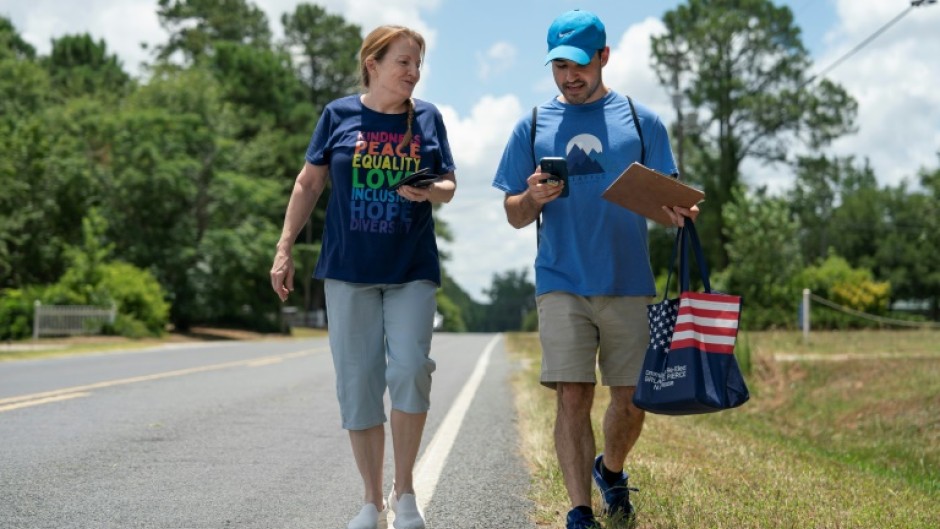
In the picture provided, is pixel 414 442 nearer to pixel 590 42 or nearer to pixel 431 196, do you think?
pixel 431 196

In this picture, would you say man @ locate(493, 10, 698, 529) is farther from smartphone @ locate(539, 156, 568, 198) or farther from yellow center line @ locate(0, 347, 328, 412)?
yellow center line @ locate(0, 347, 328, 412)

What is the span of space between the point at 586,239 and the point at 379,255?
0.90 metres

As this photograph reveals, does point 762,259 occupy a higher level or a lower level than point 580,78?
higher

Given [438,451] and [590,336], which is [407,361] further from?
[438,451]

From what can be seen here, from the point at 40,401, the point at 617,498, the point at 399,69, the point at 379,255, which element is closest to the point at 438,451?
the point at 617,498

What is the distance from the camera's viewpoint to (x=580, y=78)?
4.62 metres

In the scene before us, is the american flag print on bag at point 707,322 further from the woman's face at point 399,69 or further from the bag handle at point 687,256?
the woman's face at point 399,69

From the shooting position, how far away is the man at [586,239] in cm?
460

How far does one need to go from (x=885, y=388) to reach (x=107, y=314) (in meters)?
23.2

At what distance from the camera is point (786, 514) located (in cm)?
471

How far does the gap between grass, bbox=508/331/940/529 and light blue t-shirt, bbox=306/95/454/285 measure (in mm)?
Answer: 1440

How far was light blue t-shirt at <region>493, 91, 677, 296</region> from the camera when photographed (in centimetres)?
462

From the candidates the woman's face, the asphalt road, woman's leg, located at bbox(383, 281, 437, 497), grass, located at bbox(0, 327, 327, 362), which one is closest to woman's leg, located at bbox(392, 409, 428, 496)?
woman's leg, located at bbox(383, 281, 437, 497)

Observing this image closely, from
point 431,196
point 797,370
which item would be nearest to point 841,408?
point 797,370
